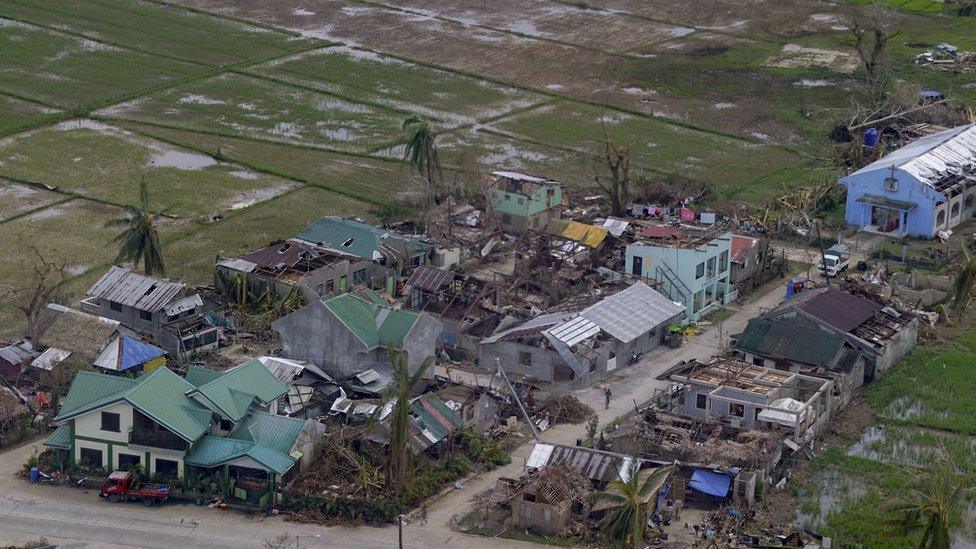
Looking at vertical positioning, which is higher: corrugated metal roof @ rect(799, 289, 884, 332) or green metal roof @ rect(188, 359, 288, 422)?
green metal roof @ rect(188, 359, 288, 422)

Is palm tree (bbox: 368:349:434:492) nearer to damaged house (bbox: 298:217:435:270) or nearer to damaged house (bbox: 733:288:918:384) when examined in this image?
damaged house (bbox: 733:288:918:384)

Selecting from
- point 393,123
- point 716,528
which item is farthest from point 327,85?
point 716,528

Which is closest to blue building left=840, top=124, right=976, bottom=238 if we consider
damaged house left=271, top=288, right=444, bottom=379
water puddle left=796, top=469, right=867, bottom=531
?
water puddle left=796, top=469, right=867, bottom=531

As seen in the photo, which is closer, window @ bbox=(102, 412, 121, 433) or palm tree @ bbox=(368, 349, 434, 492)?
palm tree @ bbox=(368, 349, 434, 492)

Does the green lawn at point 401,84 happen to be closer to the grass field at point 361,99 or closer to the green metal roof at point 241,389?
the grass field at point 361,99

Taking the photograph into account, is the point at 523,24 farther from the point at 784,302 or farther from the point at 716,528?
the point at 716,528

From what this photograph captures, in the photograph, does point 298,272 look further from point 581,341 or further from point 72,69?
point 72,69

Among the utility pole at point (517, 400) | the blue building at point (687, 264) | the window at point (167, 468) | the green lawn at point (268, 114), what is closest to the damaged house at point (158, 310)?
the window at point (167, 468)
